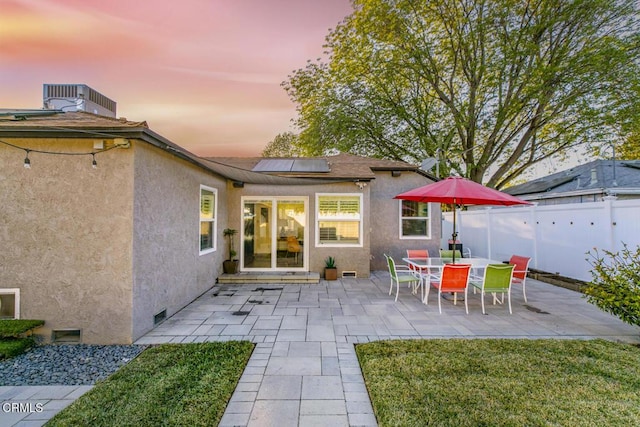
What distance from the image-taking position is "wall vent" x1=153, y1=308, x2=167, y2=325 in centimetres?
475

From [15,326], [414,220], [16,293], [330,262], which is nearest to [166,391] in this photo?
[15,326]

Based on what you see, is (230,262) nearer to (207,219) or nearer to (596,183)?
(207,219)

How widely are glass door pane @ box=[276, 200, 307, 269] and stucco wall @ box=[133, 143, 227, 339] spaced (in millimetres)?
2546

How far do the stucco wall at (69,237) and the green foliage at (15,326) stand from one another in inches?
5.7

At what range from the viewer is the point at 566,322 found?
5.07 metres

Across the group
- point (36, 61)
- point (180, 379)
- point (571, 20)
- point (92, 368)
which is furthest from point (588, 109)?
point (36, 61)

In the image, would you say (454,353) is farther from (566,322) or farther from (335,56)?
(335,56)

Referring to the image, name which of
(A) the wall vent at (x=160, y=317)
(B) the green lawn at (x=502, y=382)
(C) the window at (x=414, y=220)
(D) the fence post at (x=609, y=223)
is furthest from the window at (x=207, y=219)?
(D) the fence post at (x=609, y=223)

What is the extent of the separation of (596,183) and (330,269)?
36.0 ft

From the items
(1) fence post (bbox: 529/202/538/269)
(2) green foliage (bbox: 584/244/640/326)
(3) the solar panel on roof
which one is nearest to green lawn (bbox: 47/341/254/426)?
(2) green foliage (bbox: 584/244/640/326)

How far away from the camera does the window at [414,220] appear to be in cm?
1019

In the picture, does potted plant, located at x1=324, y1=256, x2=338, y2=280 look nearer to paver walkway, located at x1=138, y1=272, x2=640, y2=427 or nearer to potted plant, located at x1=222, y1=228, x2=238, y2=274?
paver walkway, located at x1=138, y1=272, x2=640, y2=427

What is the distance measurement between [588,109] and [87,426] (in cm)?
1872

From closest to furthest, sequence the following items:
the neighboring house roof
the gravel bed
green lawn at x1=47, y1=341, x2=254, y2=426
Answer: green lawn at x1=47, y1=341, x2=254, y2=426, the gravel bed, the neighboring house roof
